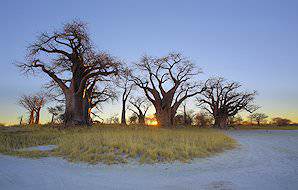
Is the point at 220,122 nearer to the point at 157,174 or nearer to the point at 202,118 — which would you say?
the point at 202,118

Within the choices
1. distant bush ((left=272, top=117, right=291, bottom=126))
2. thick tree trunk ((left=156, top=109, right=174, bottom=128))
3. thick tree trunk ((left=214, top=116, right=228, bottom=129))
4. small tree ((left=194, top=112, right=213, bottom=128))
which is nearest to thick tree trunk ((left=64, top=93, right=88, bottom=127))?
thick tree trunk ((left=156, top=109, right=174, bottom=128))

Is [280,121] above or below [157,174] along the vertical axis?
above

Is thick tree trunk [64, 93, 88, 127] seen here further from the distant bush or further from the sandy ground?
the distant bush

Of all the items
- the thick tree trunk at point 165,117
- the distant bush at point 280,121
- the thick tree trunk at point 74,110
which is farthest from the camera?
the distant bush at point 280,121

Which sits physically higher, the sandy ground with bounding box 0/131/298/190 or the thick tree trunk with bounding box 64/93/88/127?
the thick tree trunk with bounding box 64/93/88/127

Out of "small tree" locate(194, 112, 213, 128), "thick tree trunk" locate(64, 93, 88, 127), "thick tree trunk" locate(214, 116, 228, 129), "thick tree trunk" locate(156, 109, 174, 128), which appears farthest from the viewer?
"small tree" locate(194, 112, 213, 128)

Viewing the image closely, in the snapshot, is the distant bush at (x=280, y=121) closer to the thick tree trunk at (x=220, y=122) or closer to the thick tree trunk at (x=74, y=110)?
the thick tree trunk at (x=220, y=122)

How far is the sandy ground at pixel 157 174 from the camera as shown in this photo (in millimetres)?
6891

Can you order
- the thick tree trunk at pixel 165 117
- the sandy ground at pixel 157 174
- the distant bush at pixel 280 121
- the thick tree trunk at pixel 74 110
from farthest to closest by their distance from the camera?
1. the distant bush at pixel 280 121
2. the thick tree trunk at pixel 165 117
3. the thick tree trunk at pixel 74 110
4. the sandy ground at pixel 157 174

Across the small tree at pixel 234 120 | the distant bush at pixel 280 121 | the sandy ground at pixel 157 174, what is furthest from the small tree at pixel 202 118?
the sandy ground at pixel 157 174

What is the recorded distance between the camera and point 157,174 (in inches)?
331

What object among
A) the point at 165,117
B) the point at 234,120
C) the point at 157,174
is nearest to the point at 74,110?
the point at 165,117

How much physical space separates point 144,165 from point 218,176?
9.63 feet

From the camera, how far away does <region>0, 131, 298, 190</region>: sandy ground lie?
689 centimetres
